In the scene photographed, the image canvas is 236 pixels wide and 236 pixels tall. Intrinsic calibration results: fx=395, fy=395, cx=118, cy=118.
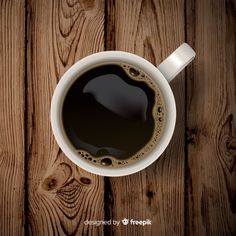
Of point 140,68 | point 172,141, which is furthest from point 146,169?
point 140,68

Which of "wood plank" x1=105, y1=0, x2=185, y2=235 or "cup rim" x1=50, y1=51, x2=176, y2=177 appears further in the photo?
"wood plank" x1=105, y1=0, x2=185, y2=235

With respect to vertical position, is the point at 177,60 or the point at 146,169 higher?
the point at 177,60

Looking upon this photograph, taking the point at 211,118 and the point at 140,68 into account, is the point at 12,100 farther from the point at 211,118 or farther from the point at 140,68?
the point at 211,118

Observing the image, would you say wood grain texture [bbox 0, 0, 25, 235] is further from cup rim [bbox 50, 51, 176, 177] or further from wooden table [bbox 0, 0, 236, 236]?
cup rim [bbox 50, 51, 176, 177]

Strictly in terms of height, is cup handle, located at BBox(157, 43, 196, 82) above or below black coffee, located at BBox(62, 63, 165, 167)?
above

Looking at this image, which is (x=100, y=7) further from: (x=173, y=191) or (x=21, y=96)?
(x=173, y=191)

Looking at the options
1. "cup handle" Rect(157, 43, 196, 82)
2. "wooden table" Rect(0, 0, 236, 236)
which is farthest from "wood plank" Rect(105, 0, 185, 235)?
"cup handle" Rect(157, 43, 196, 82)

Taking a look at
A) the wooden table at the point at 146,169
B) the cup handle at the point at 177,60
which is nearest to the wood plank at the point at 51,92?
the wooden table at the point at 146,169
